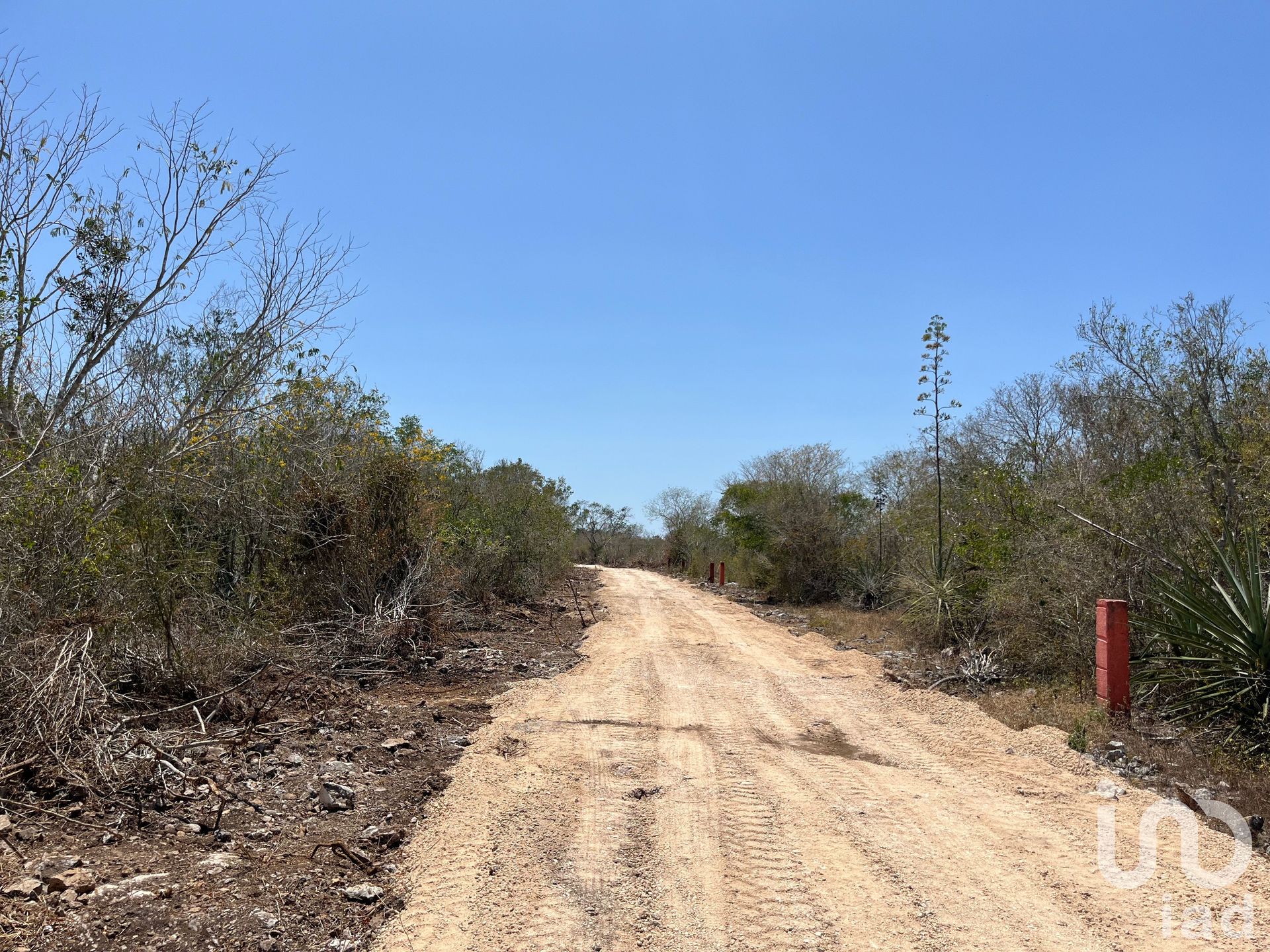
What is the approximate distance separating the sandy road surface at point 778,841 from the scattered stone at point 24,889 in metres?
1.81

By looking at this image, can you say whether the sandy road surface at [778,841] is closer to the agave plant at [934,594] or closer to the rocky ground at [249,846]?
the rocky ground at [249,846]

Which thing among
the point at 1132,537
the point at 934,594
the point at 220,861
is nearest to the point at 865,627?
the point at 934,594

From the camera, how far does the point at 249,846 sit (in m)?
5.30

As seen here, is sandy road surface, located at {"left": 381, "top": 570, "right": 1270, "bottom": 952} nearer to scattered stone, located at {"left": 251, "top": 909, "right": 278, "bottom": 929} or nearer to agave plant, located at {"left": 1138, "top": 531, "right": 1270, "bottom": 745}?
scattered stone, located at {"left": 251, "top": 909, "right": 278, "bottom": 929}

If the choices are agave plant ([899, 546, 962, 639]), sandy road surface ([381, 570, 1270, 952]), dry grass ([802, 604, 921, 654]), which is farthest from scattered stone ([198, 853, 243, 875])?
dry grass ([802, 604, 921, 654])

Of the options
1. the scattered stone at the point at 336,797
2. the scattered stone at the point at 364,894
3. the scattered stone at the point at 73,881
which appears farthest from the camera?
the scattered stone at the point at 336,797

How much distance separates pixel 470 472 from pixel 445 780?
52.0 feet

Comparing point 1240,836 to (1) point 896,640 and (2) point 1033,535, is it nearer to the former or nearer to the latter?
(2) point 1033,535

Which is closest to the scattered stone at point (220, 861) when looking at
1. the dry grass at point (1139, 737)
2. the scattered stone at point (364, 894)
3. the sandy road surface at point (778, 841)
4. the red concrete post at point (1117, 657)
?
the scattered stone at point (364, 894)

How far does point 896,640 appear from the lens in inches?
635

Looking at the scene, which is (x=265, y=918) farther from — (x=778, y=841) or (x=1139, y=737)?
(x=1139, y=737)

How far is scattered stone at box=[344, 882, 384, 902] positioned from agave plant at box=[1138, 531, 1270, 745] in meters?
7.61

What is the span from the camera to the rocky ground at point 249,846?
13.6 ft

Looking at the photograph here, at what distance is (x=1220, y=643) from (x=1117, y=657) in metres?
0.93
